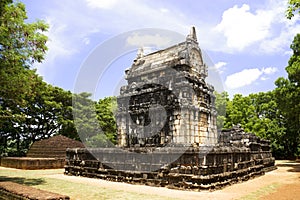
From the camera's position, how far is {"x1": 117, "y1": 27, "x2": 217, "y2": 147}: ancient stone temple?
1367 centimetres

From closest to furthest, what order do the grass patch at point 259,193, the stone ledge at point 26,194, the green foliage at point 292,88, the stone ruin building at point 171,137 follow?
the stone ledge at point 26,194, the grass patch at point 259,193, the stone ruin building at point 171,137, the green foliage at point 292,88

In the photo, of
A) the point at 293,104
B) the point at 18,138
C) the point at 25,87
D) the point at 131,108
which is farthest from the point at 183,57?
the point at 18,138

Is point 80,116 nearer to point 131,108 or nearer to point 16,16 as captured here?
point 131,108

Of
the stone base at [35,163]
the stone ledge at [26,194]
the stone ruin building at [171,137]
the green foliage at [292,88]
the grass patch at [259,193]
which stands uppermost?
the green foliage at [292,88]

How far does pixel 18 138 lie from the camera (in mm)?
31781

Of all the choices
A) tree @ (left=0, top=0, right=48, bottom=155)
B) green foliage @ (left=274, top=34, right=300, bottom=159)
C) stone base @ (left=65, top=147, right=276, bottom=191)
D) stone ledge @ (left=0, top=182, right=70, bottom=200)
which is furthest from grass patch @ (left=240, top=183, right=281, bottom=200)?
green foliage @ (left=274, top=34, right=300, bottom=159)

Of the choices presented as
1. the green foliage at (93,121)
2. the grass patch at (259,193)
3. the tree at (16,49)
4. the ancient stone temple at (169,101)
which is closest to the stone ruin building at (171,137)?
the ancient stone temple at (169,101)

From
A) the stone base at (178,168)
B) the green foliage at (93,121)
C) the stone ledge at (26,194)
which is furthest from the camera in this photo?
the green foliage at (93,121)

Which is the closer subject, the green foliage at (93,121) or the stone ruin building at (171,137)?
the stone ruin building at (171,137)

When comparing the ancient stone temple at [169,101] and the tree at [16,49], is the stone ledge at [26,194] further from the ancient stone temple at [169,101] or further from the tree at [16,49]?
the ancient stone temple at [169,101]

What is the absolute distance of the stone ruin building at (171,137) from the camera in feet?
34.5

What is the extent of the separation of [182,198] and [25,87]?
860cm

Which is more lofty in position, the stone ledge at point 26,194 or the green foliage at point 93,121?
the green foliage at point 93,121

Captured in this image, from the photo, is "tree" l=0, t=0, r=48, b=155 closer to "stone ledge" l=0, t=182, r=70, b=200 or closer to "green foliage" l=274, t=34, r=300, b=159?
"stone ledge" l=0, t=182, r=70, b=200
